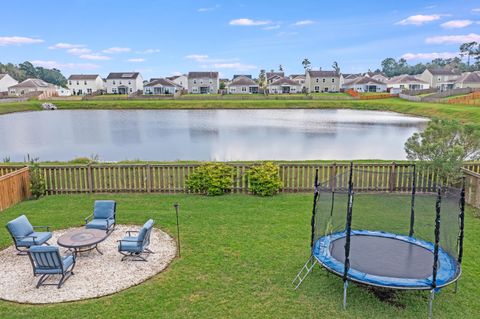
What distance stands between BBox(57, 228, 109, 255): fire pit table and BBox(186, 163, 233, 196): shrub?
4863 millimetres

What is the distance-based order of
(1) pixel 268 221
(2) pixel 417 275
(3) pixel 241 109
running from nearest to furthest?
(2) pixel 417 275, (1) pixel 268 221, (3) pixel 241 109

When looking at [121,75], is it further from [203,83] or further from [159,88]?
[203,83]

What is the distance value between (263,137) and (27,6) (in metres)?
30.1

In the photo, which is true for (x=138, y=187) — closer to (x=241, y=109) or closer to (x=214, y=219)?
(x=214, y=219)

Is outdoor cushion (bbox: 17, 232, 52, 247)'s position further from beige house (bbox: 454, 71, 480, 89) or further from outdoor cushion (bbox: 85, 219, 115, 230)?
beige house (bbox: 454, 71, 480, 89)

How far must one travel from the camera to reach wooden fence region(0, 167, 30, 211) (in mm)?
11906

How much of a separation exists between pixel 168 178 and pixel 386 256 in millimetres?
8633

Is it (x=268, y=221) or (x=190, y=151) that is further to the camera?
(x=190, y=151)

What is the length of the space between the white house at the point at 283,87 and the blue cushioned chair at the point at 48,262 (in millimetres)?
88696

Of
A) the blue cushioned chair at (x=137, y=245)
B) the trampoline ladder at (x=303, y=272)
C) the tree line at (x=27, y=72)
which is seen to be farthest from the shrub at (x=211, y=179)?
the tree line at (x=27, y=72)

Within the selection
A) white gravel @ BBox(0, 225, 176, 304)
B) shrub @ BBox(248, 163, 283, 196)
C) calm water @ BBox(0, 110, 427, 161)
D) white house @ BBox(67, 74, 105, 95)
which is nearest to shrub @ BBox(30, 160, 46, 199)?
white gravel @ BBox(0, 225, 176, 304)

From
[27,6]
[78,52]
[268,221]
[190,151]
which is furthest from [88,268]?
[78,52]

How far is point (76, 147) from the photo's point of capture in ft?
86.8

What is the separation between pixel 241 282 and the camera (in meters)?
7.31
